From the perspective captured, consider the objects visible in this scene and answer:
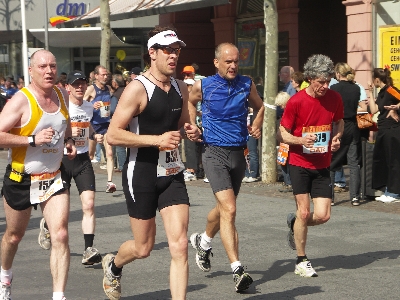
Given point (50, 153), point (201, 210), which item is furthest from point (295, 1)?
point (50, 153)

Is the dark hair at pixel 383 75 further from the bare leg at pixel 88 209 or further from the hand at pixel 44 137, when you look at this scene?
the hand at pixel 44 137

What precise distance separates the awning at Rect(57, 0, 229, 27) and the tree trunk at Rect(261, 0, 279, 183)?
357 centimetres

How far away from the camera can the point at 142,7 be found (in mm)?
24266

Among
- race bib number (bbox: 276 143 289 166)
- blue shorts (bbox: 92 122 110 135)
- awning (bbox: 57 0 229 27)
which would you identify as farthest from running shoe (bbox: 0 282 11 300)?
awning (bbox: 57 0 229 27)

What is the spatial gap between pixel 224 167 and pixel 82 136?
85.5 inches

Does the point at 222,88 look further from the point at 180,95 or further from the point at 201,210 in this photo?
the point at 201,210

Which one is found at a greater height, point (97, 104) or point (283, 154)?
point (97, 104)

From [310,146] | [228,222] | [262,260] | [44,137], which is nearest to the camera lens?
[44,137]

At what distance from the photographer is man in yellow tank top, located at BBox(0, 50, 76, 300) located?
21.6 ft

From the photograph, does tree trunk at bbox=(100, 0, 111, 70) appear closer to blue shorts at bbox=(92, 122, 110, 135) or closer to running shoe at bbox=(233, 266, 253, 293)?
blue shorts at bbox=(92, 122, 110, 135)

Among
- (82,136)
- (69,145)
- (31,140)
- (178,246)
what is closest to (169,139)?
(178,246)

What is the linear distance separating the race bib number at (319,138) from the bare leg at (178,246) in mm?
2222

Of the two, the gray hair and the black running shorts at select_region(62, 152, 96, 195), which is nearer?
the gray hair

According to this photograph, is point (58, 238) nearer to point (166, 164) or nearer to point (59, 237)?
point (59, 237)
